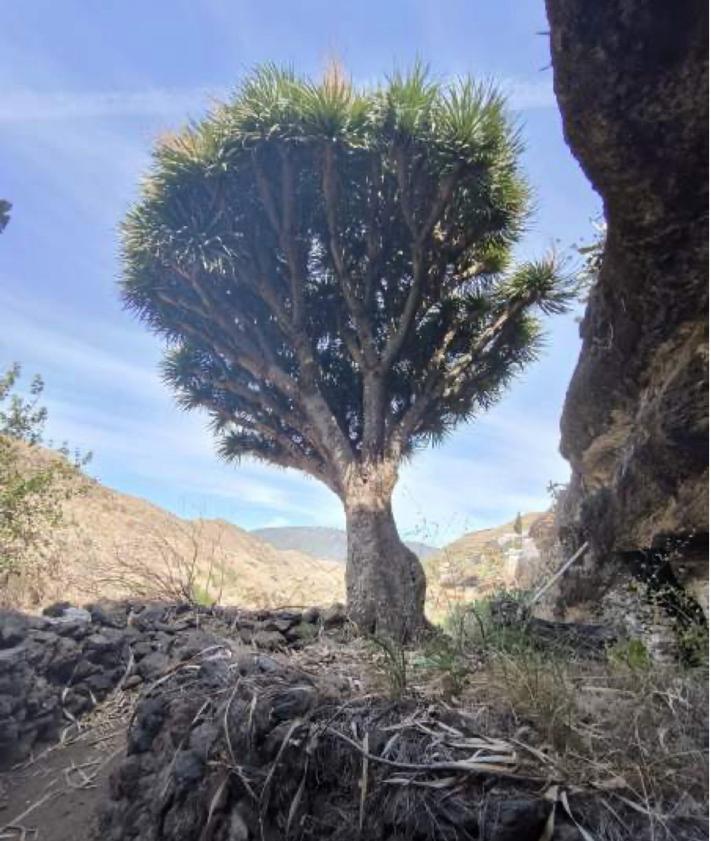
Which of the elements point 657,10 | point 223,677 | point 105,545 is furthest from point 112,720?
point 105,545

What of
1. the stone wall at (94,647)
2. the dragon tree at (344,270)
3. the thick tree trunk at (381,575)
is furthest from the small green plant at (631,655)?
the dragon tree at (344,270)

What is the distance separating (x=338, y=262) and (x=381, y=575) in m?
3.64

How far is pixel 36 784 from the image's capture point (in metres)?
3.90

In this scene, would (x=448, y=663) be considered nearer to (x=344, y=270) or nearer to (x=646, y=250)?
(x=646, y=250)

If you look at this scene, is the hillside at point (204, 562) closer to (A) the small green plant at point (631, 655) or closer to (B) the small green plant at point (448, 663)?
(B) the small green plant at point (448, 663)

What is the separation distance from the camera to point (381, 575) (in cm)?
614

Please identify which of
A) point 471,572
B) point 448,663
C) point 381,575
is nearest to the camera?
point 448,663

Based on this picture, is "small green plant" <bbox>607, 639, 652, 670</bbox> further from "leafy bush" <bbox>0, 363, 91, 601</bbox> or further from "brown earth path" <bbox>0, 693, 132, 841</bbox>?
"leafy bush" <bbox>0, 363, 91, 601</bbox>

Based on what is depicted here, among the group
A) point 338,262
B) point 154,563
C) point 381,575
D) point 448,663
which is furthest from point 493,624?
point 154,563

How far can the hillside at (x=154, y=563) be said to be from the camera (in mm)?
6996

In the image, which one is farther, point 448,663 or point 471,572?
point 471,572

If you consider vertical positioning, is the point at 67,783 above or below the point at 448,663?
→ below

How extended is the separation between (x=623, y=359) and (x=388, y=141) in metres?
4.99

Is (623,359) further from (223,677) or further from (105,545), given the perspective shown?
(105,545)
